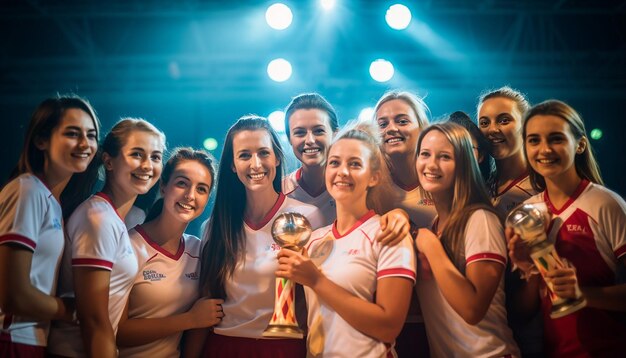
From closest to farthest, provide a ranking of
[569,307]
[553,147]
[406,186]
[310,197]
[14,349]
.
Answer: [569,307]
[14,349]
[553,147]
[406,186]
[310,197]

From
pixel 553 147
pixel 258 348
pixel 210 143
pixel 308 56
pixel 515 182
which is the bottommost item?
pixel 258 348

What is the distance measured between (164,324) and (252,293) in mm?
566

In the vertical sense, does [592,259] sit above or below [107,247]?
below

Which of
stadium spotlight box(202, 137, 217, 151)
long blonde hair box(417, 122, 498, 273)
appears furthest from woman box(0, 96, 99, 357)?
stadium spotlight box(202, 137, 217, 151)

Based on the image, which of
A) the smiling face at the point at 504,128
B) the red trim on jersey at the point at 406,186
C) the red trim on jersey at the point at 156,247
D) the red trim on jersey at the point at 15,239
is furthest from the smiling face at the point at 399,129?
the red trim on jersey at the point at 15,239

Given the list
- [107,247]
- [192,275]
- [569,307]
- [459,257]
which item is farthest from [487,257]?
[107,247]

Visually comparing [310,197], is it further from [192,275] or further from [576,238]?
[576,238]

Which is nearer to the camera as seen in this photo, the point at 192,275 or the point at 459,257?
the point at 459,257

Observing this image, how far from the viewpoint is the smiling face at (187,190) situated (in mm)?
3621

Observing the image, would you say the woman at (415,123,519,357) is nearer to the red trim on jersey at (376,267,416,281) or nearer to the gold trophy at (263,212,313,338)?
the red trim on jersey at (376,267,416,281)

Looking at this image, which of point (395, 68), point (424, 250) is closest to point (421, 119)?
point (424, 250)

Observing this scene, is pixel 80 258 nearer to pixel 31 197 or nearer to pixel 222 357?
pixel 31 197

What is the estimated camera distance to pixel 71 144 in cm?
330

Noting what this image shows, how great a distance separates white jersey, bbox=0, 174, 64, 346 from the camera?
296 cm
